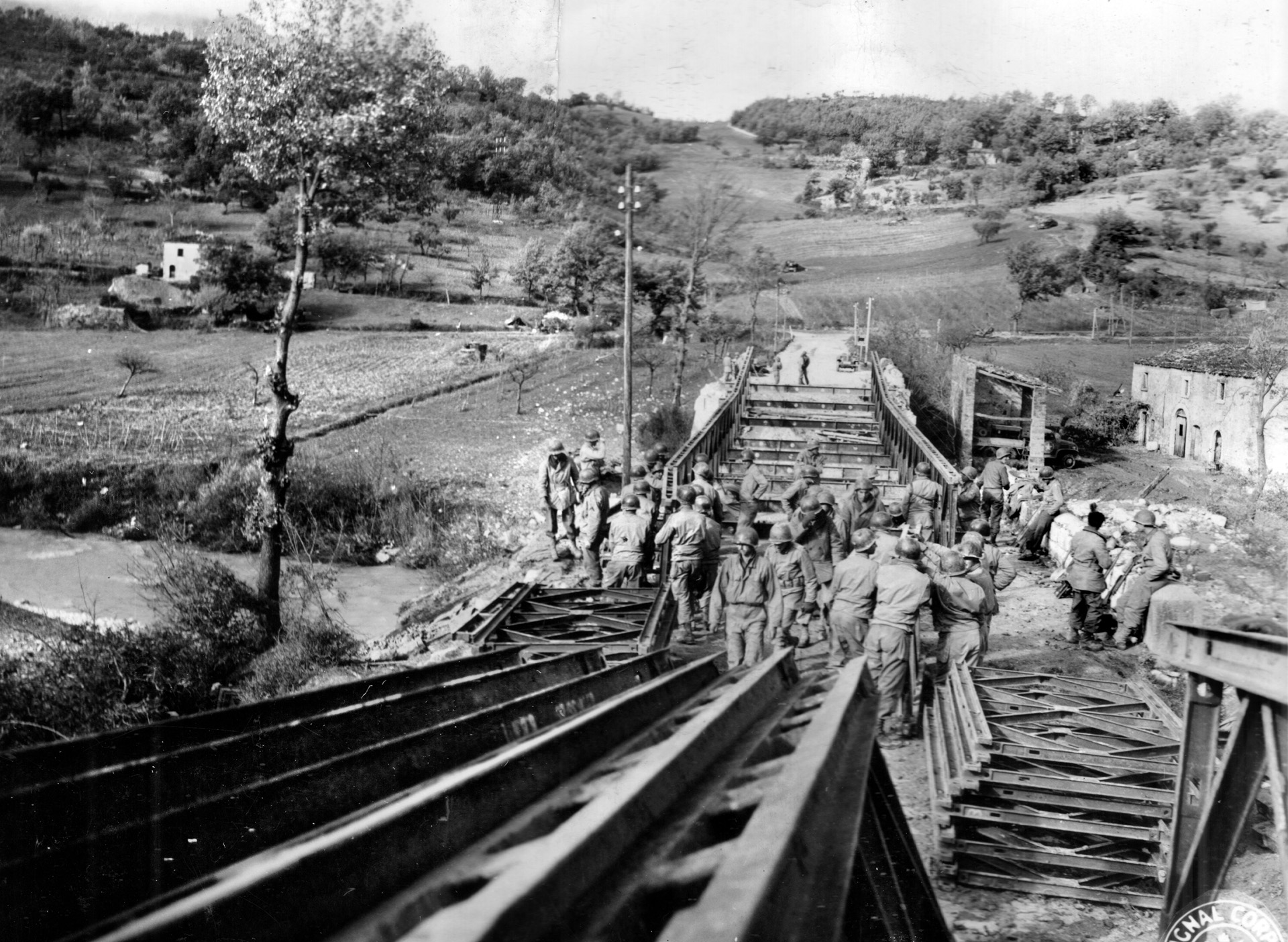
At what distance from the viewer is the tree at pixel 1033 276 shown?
30094 millimetres

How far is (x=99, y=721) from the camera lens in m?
13.5

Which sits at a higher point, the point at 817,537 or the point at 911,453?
the point at 911,453

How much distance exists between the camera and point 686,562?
33.2ft

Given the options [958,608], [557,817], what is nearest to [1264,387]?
[958,608]

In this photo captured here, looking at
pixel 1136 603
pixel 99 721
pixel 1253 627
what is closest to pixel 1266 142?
pixel 1136 603

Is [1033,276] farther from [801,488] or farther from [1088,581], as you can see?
[1088,581]

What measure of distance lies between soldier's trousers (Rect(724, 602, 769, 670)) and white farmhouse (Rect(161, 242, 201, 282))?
2729 centimetres

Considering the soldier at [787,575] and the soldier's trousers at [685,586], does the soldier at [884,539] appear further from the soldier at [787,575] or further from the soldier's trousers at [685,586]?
the soldier's trousers at [685,586]

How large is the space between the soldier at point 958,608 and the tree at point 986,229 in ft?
91.4

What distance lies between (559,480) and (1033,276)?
895 inches

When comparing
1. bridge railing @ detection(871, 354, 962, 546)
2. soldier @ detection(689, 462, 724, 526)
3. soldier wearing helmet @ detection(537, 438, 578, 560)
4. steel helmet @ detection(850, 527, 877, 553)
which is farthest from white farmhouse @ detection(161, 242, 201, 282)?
steel helmet @ detection(850, 527, 877, 553)

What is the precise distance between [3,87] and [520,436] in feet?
54.0

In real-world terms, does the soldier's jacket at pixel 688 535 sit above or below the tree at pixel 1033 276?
below

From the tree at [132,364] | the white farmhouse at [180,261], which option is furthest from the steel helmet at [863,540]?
the white farmhouse at [180,261]
